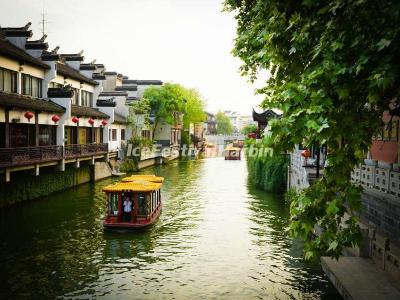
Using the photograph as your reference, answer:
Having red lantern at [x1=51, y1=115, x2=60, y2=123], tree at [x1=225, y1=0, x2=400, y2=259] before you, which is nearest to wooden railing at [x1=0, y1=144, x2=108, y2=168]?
red lantern at [x1=51, y1=115, x2=60, y2=123]

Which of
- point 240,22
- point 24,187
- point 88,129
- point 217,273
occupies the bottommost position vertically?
point 217,273

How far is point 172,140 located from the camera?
67938 mm

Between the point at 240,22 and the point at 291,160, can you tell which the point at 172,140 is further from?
the point at 240,22

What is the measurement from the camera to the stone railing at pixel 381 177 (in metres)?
12.8

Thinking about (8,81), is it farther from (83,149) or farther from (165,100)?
(165,100)

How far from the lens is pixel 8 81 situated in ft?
84.5

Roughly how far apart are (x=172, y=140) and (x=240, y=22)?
52.6m

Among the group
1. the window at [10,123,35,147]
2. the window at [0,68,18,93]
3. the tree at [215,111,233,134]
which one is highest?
the tree at [215,111,233,134]

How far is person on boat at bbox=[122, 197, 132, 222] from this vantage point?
20.5 meters

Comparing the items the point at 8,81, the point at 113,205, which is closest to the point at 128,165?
the point at 8,81

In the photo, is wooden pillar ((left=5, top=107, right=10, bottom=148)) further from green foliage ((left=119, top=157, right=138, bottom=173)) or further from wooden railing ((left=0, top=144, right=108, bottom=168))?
green foliage ((left=119, top=157, right=138, bottom=173))

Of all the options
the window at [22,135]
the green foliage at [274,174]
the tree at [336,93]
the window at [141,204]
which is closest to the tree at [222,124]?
the green foliage at [274,174]

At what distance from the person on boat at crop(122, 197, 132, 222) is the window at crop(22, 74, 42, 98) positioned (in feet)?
41.8

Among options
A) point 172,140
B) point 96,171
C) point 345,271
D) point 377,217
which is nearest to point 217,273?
point 345,271
